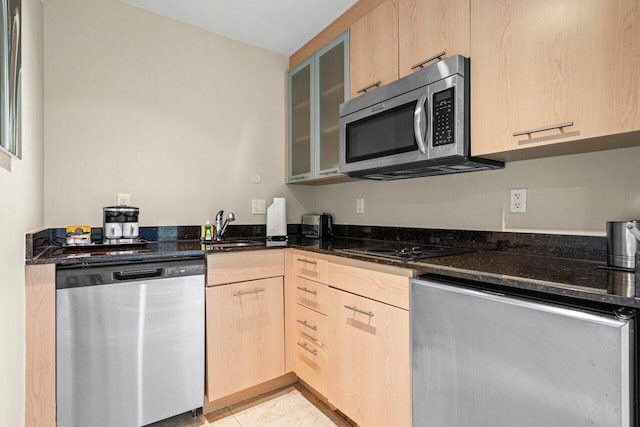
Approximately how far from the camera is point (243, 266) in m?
1.90

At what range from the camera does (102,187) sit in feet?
6.68

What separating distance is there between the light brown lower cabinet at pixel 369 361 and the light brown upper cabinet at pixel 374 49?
120cm


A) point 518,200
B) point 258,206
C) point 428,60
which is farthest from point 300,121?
point 518,200

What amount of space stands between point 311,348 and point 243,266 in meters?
0.62

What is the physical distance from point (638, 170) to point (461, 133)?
2.11 ft

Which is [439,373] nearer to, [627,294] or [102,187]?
[627,294]

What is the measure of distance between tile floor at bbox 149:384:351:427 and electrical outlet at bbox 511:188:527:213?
1394 mm

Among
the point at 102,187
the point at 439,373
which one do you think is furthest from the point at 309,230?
the point at 439,373

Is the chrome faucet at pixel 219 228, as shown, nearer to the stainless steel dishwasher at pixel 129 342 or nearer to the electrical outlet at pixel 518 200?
the stainless steel dishwasher at pixel 129 342

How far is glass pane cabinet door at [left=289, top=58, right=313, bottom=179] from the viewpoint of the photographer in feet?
8.21

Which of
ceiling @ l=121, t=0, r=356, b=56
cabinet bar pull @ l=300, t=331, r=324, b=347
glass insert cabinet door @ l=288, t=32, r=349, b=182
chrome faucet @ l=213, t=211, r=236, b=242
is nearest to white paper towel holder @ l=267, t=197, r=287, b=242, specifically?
glass insert cabinet door @ l=288, t=32, r=349, b=182

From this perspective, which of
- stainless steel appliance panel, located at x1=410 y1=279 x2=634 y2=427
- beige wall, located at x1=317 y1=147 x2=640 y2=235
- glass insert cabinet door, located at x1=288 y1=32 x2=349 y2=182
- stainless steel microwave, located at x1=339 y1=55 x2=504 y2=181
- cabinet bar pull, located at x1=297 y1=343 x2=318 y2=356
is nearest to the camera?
stainless steel appliance panel, located at x1=410 y1=279 x2=634 y2=427

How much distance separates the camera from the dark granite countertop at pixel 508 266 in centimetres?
89

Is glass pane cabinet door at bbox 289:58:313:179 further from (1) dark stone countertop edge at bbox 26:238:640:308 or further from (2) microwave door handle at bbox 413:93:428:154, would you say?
(2) microwave door handle at bbox 413:93:428:154
